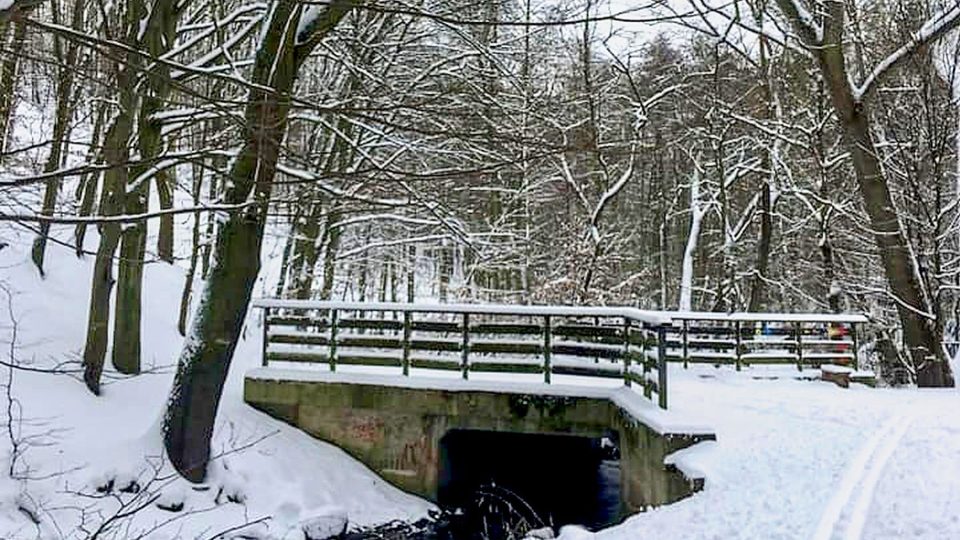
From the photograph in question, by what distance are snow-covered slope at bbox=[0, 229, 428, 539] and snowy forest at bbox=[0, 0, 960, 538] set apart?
324 millimetres

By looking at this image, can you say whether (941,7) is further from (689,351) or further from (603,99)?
(603,99)

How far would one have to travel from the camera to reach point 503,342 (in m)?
9.58

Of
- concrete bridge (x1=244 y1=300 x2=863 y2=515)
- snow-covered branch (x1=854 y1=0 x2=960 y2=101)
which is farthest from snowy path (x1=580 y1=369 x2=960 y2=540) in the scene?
snow-covered branch (x1=854 y1=0 x2=960 y2=101)

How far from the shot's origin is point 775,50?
53.5ft

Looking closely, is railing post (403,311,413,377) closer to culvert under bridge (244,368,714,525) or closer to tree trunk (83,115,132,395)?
culvert under bridge (244,368,714,525)

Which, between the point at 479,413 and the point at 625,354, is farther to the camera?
the point at 479,413

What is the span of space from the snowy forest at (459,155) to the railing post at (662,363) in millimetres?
2029

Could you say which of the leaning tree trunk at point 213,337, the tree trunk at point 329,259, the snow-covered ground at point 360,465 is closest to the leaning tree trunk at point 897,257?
the snow-covered ground at point 360,465

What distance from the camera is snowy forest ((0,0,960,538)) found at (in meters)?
2.39

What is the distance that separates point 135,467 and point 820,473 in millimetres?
6004

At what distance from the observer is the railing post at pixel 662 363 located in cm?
686

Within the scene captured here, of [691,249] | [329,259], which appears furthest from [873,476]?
[691,249]

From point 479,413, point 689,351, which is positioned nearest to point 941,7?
point 689,351

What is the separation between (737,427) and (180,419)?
A: 17.3ft
